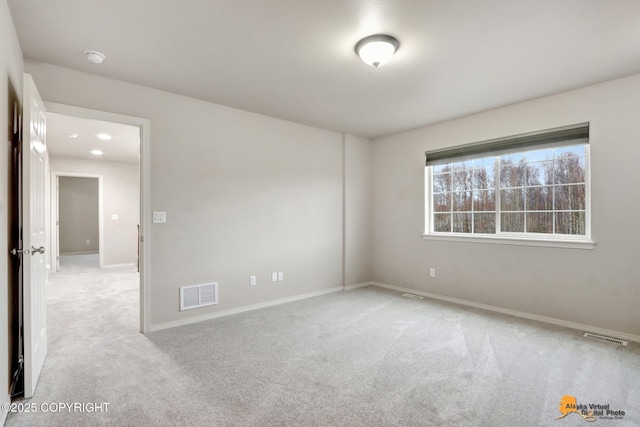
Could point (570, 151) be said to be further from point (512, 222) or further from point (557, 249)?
point (557, 249)

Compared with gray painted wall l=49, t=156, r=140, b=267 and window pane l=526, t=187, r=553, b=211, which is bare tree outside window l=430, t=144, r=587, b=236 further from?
gray painted wall l=49, t=156, r=140, b=267

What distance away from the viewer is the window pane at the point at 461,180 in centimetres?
443

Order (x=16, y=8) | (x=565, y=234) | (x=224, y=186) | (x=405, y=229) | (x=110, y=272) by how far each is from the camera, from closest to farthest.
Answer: (x=16, y=8), (x=565, y=234), (x=224, y=186), (x=405, y=229), (x=110, y=272)

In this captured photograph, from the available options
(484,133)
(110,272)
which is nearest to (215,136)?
(484,133)

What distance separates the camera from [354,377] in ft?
7.72

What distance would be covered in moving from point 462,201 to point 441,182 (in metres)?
0.42

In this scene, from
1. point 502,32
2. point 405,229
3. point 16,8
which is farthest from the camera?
point 405,229

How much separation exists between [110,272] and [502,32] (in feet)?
24.4

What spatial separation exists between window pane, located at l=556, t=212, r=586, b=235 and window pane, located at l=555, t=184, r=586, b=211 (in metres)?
0.06

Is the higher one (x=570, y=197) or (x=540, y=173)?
(x=540, y=173)

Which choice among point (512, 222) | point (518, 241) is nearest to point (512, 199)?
point (512, 222)

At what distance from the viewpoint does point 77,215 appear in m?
9.61

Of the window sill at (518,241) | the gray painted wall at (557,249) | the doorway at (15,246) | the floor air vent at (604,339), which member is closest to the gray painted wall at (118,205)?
Answer: the doorway at (15,246)

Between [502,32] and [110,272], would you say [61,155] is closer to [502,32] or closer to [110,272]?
[110,272]
